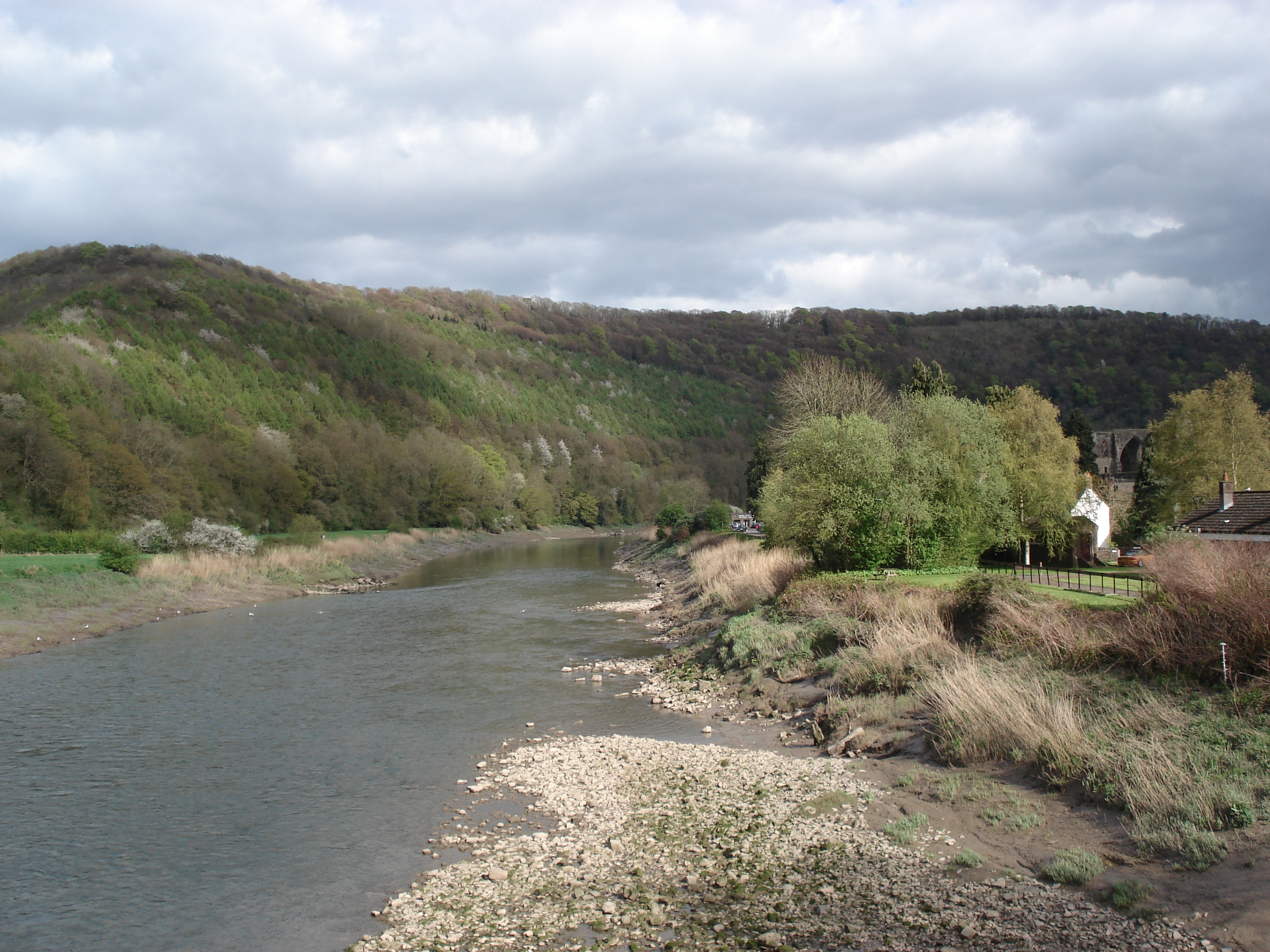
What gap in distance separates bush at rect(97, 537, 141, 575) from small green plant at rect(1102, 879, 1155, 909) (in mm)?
39877

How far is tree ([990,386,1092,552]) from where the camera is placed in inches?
1410

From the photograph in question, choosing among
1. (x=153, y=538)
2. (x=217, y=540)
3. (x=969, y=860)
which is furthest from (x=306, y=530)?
(x=969, y=860)

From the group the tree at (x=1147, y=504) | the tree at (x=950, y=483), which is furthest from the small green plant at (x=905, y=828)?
the tree at (x=1147, y=504)

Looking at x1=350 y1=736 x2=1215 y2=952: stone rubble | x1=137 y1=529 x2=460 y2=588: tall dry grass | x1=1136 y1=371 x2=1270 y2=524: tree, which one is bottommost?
x1=137 y1=529 x2=460 y2=588: tall dry grass

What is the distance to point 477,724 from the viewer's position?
16750 mm

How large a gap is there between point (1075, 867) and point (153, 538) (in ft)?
150

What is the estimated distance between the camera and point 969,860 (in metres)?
9.12

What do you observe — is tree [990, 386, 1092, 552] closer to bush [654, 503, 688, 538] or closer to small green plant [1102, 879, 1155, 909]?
small green plant [1102, 879, 1155, 909]

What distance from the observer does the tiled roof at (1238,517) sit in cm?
2720

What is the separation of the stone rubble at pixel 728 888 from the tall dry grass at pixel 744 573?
1411 centimetres

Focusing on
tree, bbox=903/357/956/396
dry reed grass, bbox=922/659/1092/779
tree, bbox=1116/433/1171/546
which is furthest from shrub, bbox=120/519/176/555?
tree, bbox=1116/433/1171/546

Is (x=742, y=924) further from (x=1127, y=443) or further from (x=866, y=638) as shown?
(x=1127, y=443)

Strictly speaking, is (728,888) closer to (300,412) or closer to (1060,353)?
(300,412)

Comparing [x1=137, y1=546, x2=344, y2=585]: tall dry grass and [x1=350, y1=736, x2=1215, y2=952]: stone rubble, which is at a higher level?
[x1=350, y1=736, x2=1215, y2=952]: stone rubble
